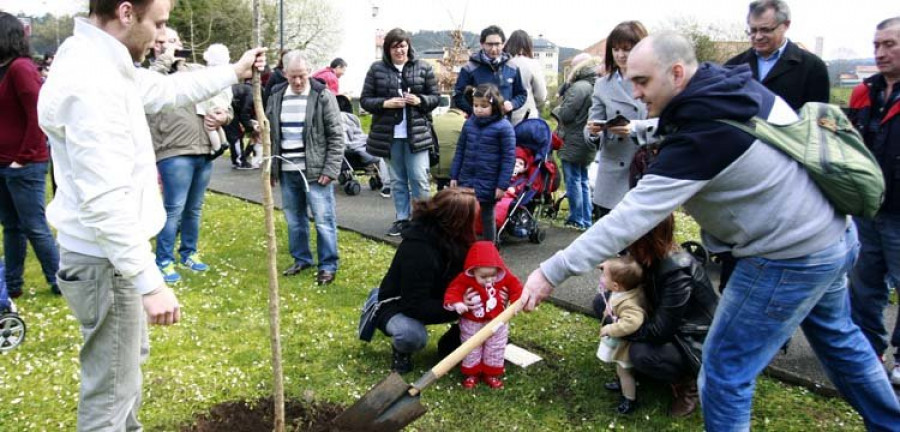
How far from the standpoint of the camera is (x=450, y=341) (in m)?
4.23

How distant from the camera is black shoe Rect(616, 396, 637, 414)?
11.9 feet

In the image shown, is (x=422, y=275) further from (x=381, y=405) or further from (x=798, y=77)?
(x=798, y=77)

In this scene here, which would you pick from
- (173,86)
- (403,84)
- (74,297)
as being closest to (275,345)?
(74,297)

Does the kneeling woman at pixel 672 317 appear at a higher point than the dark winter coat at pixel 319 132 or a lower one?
lower

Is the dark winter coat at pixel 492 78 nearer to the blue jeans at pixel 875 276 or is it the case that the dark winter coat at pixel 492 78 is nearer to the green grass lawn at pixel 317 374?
the green grass lawn at pixel 317 374

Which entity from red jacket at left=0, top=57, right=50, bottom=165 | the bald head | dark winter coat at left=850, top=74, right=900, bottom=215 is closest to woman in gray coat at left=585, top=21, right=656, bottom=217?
dark winter coat at left=850, top=74, right=900, bottom=215

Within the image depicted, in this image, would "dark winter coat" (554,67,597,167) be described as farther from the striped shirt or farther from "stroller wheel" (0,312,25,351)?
"stroller wheel" (0,312,25,351)

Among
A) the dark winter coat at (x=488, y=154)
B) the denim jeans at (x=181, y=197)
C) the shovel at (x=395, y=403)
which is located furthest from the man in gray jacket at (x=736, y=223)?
the denim jeans at (x=181, y=197)

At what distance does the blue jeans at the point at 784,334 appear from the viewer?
265cm

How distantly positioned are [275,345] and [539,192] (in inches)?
183

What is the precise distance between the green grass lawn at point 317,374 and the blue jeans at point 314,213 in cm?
34

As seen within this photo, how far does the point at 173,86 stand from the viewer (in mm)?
2916

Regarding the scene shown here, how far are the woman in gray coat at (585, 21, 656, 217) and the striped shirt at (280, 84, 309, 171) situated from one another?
2.39 m

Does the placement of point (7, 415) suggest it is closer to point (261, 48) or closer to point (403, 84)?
point (261, 48)
